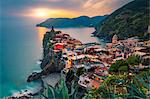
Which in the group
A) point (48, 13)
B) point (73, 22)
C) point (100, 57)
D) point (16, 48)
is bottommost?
point (100, 57)

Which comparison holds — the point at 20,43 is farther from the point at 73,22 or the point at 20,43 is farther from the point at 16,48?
the point at 73,22

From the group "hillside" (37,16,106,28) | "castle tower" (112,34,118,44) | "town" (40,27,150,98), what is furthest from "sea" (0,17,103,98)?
"town" (40,27,150,98)

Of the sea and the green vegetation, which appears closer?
the sea

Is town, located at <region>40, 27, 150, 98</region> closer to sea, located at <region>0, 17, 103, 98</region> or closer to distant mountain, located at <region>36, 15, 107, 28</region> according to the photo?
sea, located at <region>0, 17, 103, 98</region>

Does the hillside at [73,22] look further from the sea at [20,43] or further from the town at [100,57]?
the town at [100,57]

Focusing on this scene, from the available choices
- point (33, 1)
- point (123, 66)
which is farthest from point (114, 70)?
point (33, 1)

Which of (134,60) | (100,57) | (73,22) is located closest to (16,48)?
Answer: (73,22)

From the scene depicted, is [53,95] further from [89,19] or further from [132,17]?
[132,17]

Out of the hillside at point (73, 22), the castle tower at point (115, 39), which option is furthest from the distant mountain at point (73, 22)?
the castle tower at point (115, 39)
